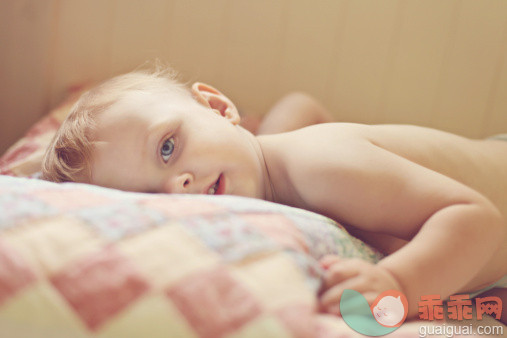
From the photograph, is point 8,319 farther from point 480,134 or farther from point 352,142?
point 480,134

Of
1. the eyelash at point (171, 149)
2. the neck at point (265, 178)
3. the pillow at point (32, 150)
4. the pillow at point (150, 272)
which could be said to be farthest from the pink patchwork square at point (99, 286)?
the pillow at point (32, 150)

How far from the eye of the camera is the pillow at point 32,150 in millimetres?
1112

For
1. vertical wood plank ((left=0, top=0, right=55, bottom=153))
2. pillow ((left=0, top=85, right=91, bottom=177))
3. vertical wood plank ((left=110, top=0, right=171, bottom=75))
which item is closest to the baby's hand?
pillow ((left=0, top=85, right=91, bottom=177))

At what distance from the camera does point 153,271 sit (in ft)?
1.58

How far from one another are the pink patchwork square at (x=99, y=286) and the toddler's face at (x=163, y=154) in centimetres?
29

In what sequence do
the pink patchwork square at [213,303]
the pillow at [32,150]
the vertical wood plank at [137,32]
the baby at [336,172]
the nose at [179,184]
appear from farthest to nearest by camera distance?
the vertical wood plank at [137,32] < the pillow at [32,150] < the nose at [179,184] < the baby at [336,172] < the pink patchwork square at [213,303]

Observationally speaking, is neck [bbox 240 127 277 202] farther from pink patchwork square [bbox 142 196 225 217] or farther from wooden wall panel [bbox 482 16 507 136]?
wooden wall panel [bbox 482 16 507 136]

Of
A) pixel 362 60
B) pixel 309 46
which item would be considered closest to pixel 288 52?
pixel 309 46

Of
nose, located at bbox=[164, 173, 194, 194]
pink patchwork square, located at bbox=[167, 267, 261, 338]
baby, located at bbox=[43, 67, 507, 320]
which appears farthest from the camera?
nose, located at bbox=[164, 173, 194, 194]

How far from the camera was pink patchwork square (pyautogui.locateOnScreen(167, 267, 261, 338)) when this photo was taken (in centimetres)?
45

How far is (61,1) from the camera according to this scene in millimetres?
1543

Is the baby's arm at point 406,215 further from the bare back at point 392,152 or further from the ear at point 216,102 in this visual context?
the ear at point 216,102

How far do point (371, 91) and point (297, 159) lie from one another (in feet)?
2.52

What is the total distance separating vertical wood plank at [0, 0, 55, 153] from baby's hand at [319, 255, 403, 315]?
132 centimetres
